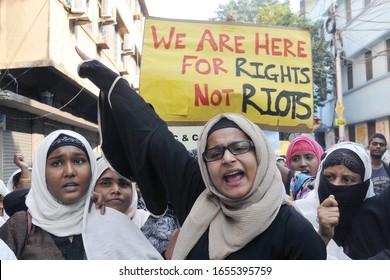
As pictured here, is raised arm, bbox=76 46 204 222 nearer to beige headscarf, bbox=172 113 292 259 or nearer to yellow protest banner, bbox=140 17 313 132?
beige headscarf, bbox=172 113 292 259

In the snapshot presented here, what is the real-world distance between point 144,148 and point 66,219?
430 millimetres

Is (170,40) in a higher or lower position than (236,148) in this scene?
higher

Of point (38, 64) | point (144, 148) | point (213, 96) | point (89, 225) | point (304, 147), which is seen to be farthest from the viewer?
point (38, 64)

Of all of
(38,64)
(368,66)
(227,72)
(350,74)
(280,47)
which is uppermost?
(350,74)

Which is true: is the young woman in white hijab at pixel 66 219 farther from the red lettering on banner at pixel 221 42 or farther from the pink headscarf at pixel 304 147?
the pink headscarf at pixel 304 147

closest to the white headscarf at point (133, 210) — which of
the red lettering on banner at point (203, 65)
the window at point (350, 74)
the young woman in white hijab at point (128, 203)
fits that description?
the young woman in white hijab at point (128, 203)

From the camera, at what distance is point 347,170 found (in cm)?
182

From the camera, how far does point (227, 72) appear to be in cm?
281

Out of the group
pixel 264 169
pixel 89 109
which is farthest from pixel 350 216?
pixel 89 109

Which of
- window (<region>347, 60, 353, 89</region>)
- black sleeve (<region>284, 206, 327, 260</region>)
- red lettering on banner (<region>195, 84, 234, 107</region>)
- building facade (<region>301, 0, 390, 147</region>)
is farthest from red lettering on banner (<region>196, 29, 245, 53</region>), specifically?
window (<region>347, 60, 353, 89</region>)

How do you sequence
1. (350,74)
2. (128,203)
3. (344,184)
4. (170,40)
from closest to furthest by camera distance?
(344,184), (128,203), (170,40), (350,74)

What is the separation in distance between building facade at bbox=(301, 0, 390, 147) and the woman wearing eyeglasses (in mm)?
9600

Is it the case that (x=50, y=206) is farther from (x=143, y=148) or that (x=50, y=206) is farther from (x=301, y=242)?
(x=301, y=242)

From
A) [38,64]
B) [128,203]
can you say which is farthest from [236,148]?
[38,64]
